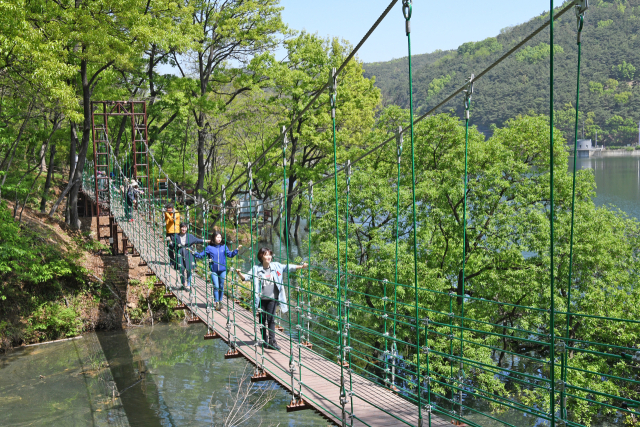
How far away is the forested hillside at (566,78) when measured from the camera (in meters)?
35.8

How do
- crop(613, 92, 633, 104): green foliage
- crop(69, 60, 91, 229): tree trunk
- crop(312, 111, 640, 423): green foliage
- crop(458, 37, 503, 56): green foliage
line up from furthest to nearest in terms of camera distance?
crop(458, 37, 503, 56): green foliage → crop(613, 92, 633, 104): green foliage → crop(69, 60, 91, 229): tree trunk → crop(312, 111, 640, 423): green foliage

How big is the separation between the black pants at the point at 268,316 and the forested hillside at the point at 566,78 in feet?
92.9

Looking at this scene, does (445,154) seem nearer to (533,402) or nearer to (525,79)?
(533,402)

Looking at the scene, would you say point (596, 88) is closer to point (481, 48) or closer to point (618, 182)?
point (618, 182)

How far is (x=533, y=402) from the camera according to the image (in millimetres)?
9883

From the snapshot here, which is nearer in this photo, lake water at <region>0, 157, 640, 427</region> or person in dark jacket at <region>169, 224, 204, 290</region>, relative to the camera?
person in dark jacket at <region>169, 224, 204, 290</region>

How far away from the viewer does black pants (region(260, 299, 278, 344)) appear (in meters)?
5.19

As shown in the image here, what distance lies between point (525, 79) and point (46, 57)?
33738mm

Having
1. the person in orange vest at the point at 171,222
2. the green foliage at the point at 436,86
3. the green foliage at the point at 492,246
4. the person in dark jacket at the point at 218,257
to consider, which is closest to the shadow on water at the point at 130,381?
the person in orange vest at the point at 171,222

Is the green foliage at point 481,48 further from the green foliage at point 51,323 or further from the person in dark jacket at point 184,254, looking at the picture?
the person in dark jacket at point 184,254

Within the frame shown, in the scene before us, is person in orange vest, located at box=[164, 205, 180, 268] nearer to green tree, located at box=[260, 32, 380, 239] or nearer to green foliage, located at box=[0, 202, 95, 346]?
green foliage, located at box=[0, 202, 95, 346]

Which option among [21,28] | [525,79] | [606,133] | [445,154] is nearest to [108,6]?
[21,28]

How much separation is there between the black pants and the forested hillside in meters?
28.3

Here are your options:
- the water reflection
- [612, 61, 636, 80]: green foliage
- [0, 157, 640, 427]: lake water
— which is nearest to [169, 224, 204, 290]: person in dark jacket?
[0, 157, 640, 427]: lake water
